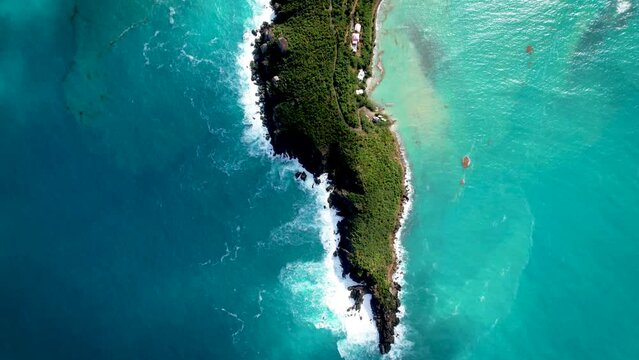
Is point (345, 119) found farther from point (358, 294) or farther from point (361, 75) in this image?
point (358, 294)

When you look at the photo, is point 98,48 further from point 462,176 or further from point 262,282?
point 462,176

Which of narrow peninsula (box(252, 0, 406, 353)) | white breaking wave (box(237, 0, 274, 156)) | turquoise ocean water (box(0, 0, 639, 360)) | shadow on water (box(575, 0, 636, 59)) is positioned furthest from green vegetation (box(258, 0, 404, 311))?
shadow on water (box(575, 0, 636, 59))

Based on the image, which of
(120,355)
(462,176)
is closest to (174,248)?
(120,355)

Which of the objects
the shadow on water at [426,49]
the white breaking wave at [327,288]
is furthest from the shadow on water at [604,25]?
the white breaking wave at [327,288]

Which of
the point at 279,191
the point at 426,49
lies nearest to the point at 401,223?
the point at 279,191

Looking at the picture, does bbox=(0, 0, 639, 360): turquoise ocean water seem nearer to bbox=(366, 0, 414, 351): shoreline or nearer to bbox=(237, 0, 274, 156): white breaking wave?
bbox=(237, 0, 274, 156): white breaking wave

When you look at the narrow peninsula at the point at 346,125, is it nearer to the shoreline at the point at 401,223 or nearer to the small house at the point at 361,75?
the small house at the point at 361,75
